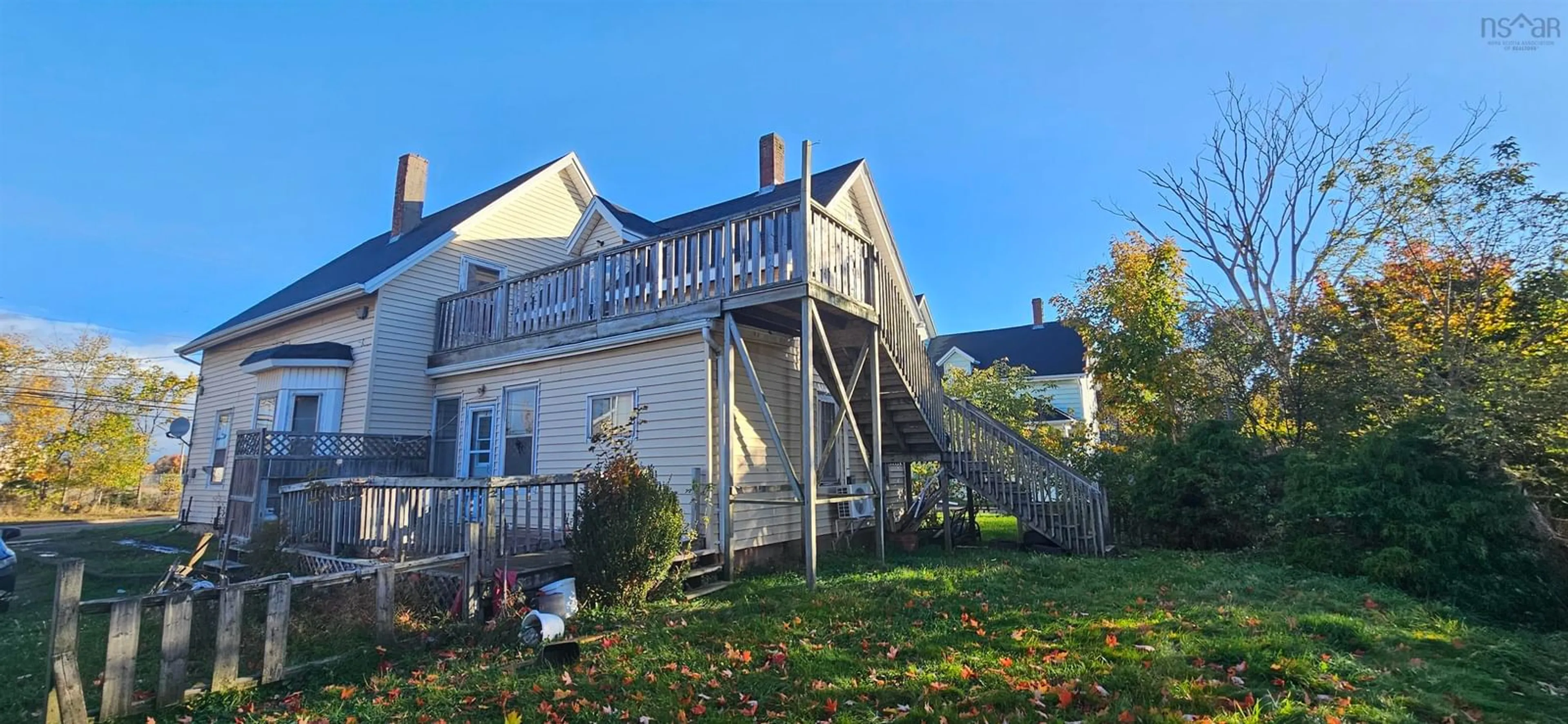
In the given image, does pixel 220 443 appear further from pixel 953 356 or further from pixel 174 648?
pixel 953 356

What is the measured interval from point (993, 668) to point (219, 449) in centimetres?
1822

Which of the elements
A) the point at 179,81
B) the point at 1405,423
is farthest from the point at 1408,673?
the point at 179,81

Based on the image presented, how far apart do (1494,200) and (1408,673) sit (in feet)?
35.5

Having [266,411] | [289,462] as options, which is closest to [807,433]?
[289,462]

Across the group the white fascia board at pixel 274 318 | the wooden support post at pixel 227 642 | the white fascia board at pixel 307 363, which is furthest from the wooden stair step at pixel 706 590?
the white fascia board at pixel 307 363

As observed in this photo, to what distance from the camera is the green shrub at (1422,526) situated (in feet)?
24.8

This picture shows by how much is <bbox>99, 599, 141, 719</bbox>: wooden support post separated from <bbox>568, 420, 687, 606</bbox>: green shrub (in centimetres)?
343

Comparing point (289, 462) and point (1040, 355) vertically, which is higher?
point (1040, 355)

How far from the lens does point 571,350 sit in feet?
35.4

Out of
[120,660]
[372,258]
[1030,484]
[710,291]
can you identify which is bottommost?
[120,660]

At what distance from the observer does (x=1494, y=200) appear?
10.9m

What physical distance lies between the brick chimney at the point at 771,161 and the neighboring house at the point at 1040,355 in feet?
47.5

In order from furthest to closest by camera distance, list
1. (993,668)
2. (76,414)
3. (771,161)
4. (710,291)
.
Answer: (76,414) → (771,161) → (710,291) → (993,668)

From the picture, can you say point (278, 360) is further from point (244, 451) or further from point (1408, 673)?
point (1408, 673)
